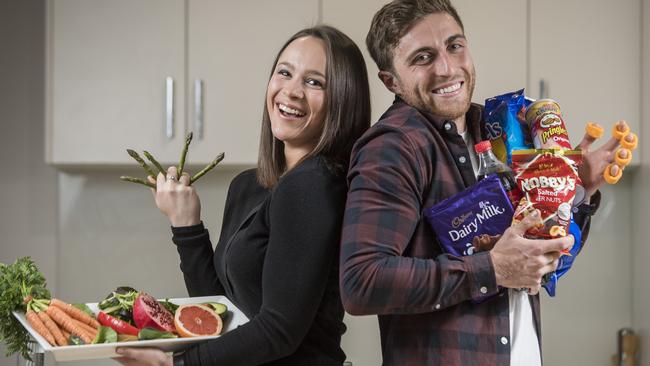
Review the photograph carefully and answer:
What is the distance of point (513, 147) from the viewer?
1.19m

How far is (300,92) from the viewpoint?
135cm

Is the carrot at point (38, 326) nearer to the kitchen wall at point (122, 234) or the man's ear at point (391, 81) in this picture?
the man's ear at point (391, 81)

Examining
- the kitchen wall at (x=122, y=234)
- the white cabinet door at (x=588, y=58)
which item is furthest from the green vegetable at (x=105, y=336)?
the white cabinet door at (x=588, y=58)

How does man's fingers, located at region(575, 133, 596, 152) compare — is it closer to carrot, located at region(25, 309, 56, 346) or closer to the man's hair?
the man's hair

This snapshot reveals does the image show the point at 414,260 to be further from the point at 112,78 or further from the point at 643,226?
the point at 643,226

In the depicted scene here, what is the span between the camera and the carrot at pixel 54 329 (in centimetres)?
119

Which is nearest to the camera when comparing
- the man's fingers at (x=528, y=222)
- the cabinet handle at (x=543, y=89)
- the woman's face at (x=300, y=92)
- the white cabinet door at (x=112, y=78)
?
the man's fingers at (x=528, y=222)

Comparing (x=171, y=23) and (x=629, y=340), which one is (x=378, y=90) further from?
(x=629, y=340)

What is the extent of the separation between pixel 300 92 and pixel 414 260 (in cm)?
41

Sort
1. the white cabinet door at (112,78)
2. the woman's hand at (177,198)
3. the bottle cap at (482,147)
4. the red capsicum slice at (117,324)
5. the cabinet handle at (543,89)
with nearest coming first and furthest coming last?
the bottle cap at (482,147) → the red capsicum slice at (117,324) → the woman's hand at (177,198) → the white cabinet door at (112,78) → the cabinet handle at (543,89)

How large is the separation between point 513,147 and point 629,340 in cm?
178

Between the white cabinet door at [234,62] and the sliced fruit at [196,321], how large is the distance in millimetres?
1114

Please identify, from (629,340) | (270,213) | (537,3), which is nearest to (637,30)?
(537,3)

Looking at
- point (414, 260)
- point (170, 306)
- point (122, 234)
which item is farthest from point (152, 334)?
point (122, 234)
